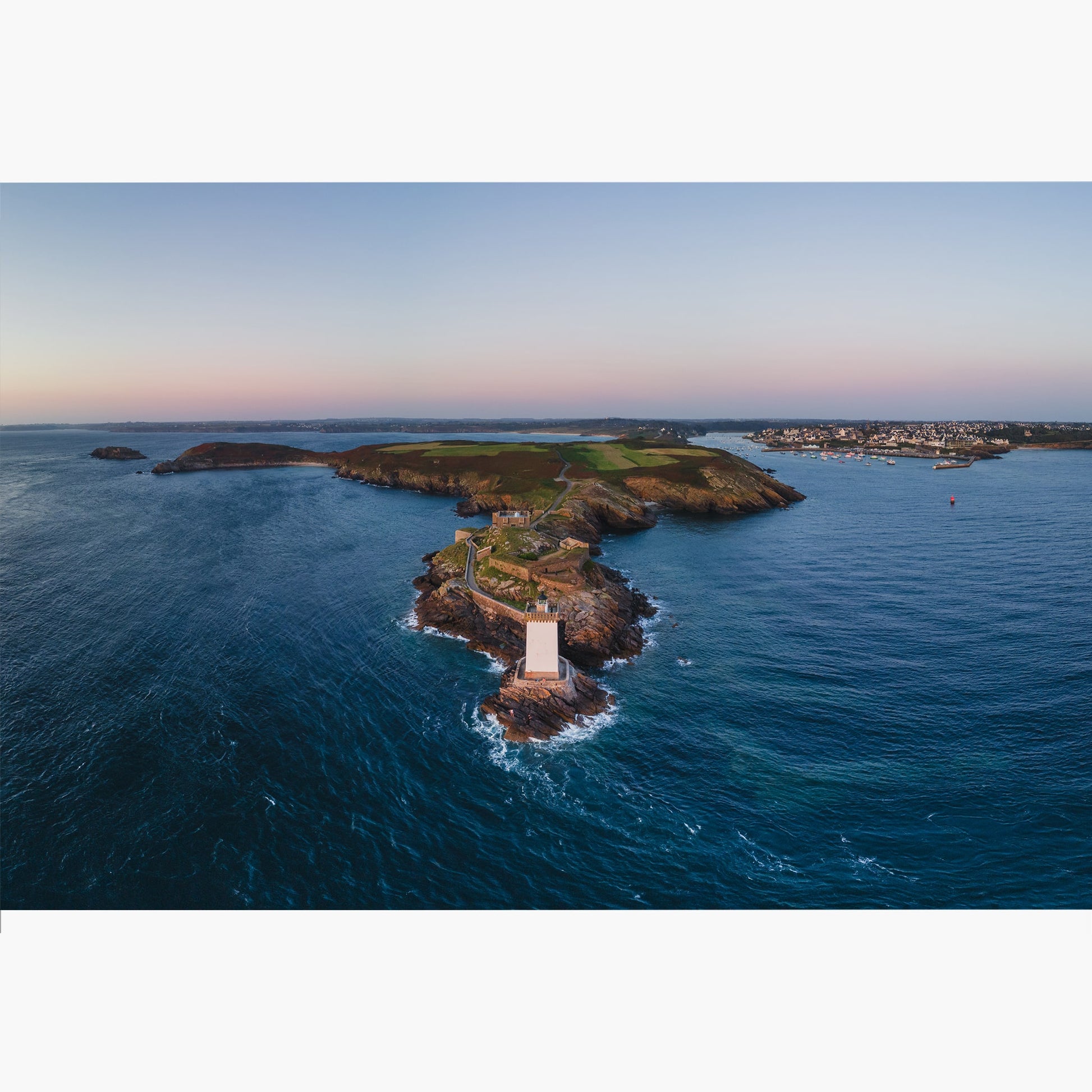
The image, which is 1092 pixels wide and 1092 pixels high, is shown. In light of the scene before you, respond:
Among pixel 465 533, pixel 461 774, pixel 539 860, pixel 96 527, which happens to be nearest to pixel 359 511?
pixel 96 527

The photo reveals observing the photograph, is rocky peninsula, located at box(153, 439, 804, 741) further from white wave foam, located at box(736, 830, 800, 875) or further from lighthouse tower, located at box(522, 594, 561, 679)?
white wave foam, located at box(736, 830, 800, 875)

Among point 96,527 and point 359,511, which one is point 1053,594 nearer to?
point 359,511

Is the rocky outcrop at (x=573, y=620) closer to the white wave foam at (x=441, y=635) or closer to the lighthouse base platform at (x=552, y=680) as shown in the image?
the white wave foam at (x=441, y=635)

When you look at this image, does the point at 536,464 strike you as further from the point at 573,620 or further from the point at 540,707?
the point at 540,707

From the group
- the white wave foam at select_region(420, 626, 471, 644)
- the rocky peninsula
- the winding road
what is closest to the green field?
the rocky peninsula

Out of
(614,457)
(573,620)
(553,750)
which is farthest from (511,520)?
(614,457)
